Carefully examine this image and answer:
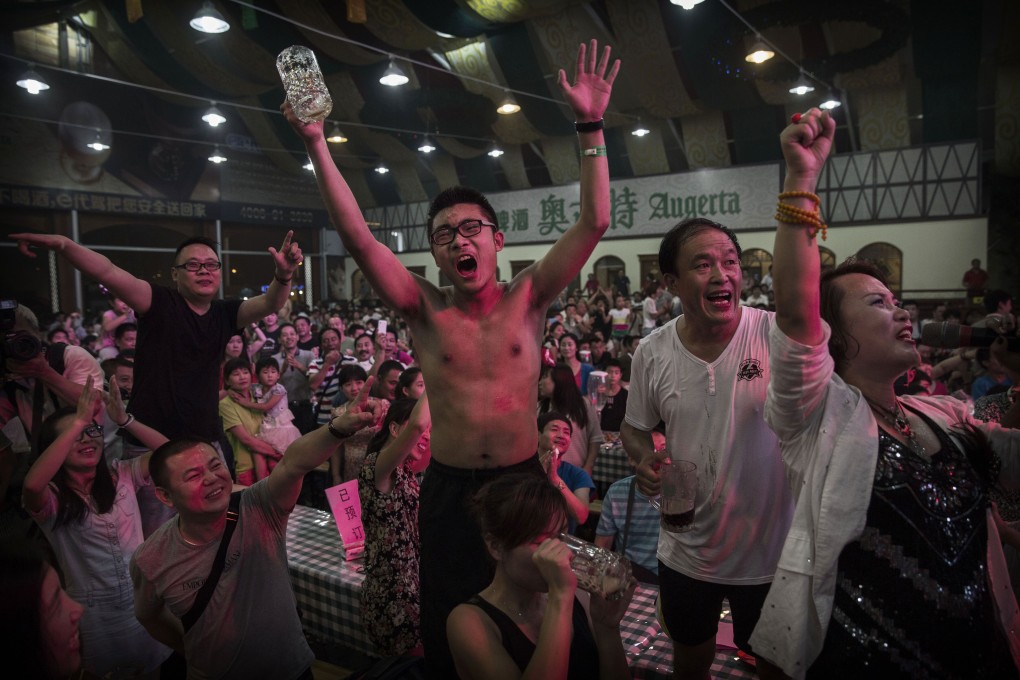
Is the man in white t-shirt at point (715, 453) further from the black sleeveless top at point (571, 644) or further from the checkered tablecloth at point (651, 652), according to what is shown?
the black sleeveless top at point (571, 644)

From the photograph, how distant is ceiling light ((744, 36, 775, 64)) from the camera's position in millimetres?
10656

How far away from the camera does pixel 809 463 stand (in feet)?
4.60

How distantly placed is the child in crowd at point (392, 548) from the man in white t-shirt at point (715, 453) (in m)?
0.99

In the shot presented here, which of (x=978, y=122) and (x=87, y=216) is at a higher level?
(x=978, y=122)

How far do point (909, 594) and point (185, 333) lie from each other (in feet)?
9.01

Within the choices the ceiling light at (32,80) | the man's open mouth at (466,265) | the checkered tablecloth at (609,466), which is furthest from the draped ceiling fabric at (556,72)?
the man's open mouth at (466,265)

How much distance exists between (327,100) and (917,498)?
1803 millimetres

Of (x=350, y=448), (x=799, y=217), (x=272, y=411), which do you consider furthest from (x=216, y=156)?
(x=799, y=217)

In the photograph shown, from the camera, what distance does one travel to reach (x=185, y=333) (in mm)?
2863

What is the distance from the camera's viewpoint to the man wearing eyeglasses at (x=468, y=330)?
6.11ft

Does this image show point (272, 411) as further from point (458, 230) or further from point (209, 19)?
point (209, 19)

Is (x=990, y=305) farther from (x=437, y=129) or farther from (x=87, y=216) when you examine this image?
(x=87, y=216)

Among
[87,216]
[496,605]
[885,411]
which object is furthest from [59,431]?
[87,216]

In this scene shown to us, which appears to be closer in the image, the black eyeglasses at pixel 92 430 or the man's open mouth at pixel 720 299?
the man's open mouth at pixel 720 299
